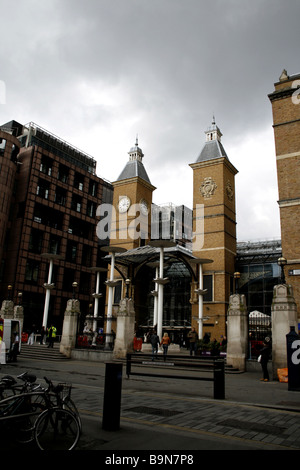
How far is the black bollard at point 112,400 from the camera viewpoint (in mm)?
5973

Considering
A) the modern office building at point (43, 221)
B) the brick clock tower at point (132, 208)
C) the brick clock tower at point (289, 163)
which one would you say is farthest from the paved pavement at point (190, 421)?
the brick clock tower at point (132, 208)

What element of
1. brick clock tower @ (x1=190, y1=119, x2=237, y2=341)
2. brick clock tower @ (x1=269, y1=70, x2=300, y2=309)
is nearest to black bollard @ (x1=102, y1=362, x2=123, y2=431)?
brick clock tower @ (x1=269, y1=70, x2=300, y2=309)

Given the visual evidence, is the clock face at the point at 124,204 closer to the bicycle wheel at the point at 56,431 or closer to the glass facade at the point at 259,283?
the glass facade at the point at 259,283

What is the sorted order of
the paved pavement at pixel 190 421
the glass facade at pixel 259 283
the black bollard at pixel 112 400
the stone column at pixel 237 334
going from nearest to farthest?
the paved pavement at pixel 190 421 < the black bollard at pixel 112 400 < the stone column at pixel 237 334 < the glass facade at pixel 259 283

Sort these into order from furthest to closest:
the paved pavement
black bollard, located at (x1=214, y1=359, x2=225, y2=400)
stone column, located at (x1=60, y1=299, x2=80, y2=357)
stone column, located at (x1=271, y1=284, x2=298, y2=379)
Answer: stone column, located at (x1=60, y1=299, x2=80, y2=357), stone column, located at (x1=271, y1=284, x2=298, y2=379), black bollard, located at (x1=214, y1=359, x2=225, y2=400), the paved pavement

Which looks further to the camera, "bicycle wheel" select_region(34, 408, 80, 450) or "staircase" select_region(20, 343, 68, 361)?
"staircase" select_region(20, 343, 68, 361)

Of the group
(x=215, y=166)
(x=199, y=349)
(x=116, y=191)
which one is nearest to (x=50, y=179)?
(x=116, y=191)

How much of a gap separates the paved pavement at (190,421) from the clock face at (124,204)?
33660 millimetres

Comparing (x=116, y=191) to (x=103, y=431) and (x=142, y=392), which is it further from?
(x=103, y=431)

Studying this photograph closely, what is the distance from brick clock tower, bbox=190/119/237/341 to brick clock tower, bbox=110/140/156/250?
299 inches

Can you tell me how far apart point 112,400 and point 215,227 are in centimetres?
3253

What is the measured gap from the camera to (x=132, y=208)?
44.0 metres

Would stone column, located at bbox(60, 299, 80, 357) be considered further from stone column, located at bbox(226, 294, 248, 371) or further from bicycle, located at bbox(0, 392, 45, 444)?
bicycle, located at bbox(0, 392, 45, 444)

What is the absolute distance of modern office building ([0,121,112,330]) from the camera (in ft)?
144
